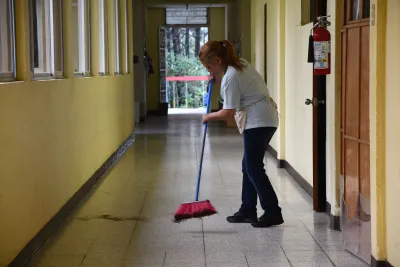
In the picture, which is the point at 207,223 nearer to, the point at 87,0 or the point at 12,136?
the point at 12,136

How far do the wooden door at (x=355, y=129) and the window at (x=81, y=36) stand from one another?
10.4 feet

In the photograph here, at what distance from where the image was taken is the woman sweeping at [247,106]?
4.89 m

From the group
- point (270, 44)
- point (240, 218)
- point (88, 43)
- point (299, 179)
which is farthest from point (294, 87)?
point (240, 218)

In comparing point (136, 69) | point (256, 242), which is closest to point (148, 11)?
point (136, 69)

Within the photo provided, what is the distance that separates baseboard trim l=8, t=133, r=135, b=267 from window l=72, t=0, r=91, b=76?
3.65ft

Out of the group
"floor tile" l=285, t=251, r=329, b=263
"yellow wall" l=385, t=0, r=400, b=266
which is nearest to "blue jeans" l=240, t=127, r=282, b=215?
"floor tile" l=285, t=251, r=329, b=263

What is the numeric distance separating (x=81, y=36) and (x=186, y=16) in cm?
1149

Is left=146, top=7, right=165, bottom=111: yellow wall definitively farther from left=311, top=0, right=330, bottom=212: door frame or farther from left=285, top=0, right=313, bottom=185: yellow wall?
left=311, top=0, right=330, bottom=212: door frame

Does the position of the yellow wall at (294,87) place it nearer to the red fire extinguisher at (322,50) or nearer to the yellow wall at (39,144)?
the red fire extinguisher at (322,50)

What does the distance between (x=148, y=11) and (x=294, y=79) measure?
11.7 m

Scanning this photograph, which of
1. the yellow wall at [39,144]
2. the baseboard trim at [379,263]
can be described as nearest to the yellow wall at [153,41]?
the yellow wall at [39,144]

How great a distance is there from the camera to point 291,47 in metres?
7.55

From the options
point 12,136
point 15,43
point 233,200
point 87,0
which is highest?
point 87,0

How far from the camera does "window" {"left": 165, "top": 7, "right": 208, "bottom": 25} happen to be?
60.6 feet
